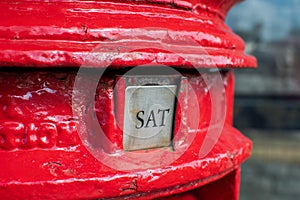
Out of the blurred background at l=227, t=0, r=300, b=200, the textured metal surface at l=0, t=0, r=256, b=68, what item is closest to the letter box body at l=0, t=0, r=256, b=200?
the textured metal surface at l=0, t=0, r=256, b=68

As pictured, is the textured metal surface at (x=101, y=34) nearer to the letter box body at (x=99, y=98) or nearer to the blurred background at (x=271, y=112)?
the letter box body at (x=99, y=98)

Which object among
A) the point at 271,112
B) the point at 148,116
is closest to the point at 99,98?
the point at 148,116

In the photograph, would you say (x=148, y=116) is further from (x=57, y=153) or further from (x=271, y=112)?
(x=271, y=112)

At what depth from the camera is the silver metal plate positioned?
1.02 meters

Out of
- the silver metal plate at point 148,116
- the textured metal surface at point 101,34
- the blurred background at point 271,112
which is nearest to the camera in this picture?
the textured metal surface at point 101,34

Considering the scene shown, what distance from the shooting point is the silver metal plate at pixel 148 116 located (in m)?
1.02

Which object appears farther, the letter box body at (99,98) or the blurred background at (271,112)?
the blurred background at (271,112)

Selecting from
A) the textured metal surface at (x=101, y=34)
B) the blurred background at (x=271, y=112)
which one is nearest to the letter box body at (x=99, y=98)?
the textured metal surface at (x=101, y=34)

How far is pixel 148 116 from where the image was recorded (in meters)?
1.06

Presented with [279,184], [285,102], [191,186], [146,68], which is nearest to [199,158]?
[191,186]

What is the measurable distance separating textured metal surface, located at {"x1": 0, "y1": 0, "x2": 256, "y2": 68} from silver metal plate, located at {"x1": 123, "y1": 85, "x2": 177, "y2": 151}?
98mm

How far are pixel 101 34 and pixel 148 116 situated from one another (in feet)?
0.84

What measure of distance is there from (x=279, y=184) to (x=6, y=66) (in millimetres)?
4246

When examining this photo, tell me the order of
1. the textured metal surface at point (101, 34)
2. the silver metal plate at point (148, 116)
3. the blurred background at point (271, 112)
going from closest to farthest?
the textured metal surface at point (101, 34), the silver metal plate at point (148, 116), the blurred background at point (271, 112)
